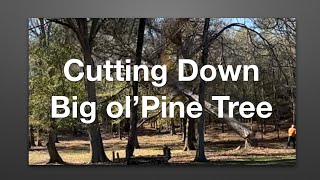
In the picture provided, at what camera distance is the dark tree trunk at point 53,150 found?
3.96 meters

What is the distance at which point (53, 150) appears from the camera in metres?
3.96

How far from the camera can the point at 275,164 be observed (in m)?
3.96

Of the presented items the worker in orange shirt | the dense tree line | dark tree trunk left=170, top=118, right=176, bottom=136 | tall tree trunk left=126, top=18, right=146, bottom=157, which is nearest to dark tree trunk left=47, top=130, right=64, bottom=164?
the dense tree line

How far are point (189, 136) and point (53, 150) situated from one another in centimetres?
112

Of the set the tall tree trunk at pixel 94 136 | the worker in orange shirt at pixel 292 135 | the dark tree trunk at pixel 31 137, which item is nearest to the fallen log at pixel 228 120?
the worker in orange shirt at pixel 292 135

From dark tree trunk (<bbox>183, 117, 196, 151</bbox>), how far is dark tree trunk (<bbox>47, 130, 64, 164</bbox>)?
40.7 inches

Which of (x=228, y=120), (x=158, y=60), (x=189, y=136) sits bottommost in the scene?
(x=189, y=136)

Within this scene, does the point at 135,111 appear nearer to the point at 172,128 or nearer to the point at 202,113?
the point at 172,128

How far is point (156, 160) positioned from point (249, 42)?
1238 mm

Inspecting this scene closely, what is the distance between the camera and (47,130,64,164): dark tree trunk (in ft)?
13.0

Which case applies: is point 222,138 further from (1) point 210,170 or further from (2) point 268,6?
(2) point 268,6

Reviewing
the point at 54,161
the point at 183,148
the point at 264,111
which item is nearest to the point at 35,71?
the point at 54,161

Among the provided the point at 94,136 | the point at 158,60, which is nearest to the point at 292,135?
the point at 158,60

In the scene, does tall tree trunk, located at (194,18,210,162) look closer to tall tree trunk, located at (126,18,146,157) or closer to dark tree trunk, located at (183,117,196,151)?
dark tree trunk, located at (183,117,196,151)
